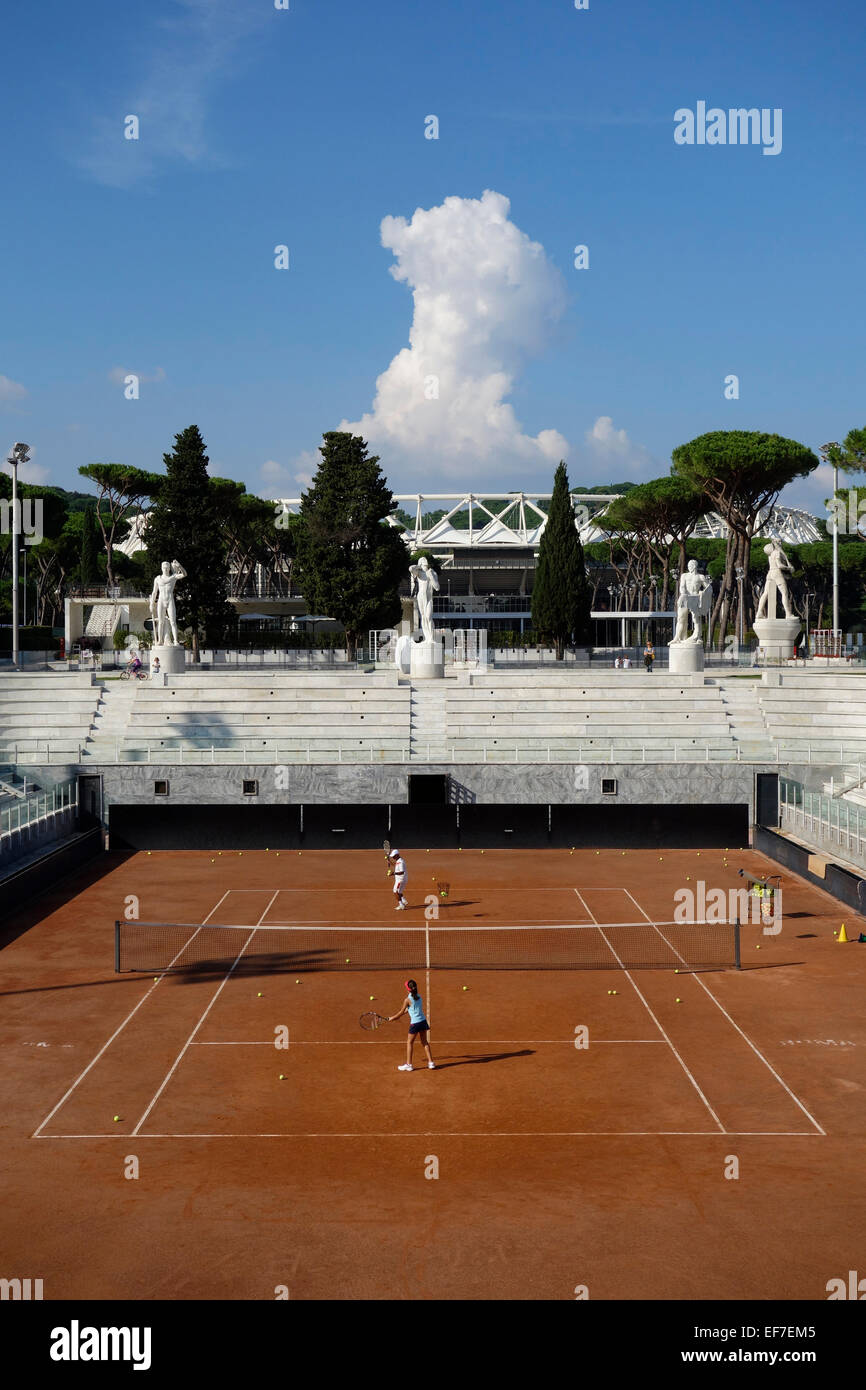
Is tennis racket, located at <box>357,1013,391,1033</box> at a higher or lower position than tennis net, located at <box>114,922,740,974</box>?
higher

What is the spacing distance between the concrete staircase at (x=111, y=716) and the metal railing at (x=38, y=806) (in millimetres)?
3326

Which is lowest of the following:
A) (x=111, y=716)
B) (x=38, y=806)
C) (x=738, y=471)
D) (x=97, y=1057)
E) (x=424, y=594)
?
(x=97, y=1057)

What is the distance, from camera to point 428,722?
46844 mm

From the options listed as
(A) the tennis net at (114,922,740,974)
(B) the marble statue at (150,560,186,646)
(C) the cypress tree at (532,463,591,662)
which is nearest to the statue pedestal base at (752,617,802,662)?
(C) the cypress tree at (532,463,591,662)

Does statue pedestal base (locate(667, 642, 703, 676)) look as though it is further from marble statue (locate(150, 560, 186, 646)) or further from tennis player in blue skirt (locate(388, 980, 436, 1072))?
tennis player in blue skirt (locate(388, 980, 436, 1072))

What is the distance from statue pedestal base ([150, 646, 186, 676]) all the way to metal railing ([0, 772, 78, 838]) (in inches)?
548

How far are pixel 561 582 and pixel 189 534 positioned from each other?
64.4ft

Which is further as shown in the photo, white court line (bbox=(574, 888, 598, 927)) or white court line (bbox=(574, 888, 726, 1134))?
white court line (bbox=(574, 888, 598, 927))

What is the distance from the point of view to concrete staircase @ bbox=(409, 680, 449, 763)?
136 feet

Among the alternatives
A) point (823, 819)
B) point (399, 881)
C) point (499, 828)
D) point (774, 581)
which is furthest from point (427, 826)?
point (774, 581)

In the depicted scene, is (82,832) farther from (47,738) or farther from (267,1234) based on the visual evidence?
(267,1234)

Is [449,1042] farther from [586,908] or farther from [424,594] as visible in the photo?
[424,594]

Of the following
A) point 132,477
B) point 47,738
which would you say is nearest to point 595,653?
point 47,738

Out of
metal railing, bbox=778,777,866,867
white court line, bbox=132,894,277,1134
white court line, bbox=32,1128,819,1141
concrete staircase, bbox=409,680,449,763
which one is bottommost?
white court line, bbox=32,1128,819,1141
